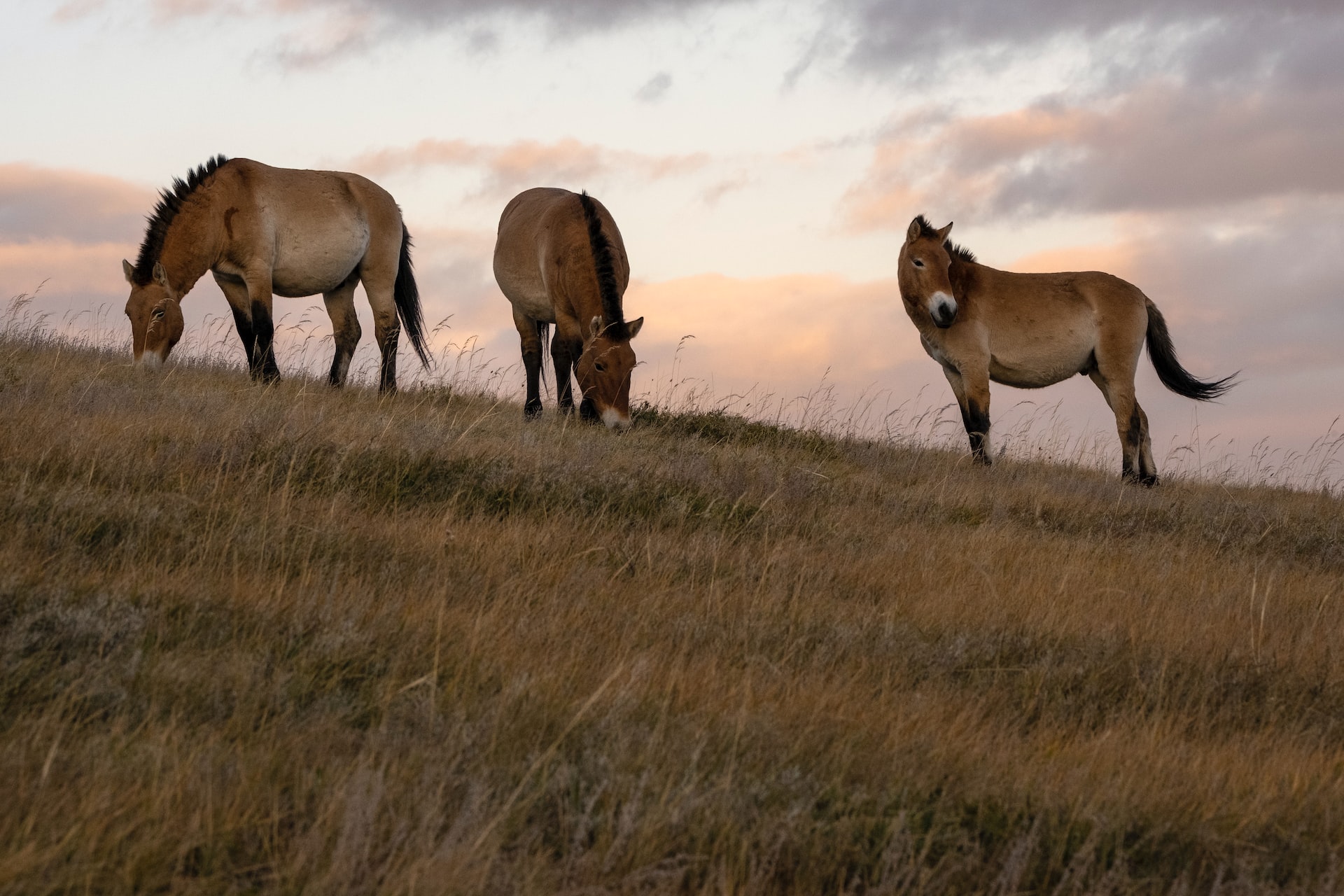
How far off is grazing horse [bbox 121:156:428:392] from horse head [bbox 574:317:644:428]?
311 centimetres

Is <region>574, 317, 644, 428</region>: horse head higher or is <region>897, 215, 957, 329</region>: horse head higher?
<region>897, 215, 957, 329</region>: horse head

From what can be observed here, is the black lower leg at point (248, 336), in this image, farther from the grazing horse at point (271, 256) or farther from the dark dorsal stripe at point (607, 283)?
the dark dorsal stripe at point (607, 283)

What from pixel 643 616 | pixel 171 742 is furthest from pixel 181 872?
pixel 643 616

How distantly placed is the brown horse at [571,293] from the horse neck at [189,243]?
10.3ft

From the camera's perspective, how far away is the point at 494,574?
525cm

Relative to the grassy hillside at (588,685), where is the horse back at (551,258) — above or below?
above

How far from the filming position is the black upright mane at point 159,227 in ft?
35.8

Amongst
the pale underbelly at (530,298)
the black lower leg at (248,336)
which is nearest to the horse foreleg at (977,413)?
the pale underbelly at (530,298)

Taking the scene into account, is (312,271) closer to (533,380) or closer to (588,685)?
(533,380)

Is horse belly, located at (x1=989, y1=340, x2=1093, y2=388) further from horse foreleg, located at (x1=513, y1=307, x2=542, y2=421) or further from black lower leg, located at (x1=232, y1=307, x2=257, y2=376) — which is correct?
black lower leg, located at (x1=232, y1=307, x2=257, y2=376)

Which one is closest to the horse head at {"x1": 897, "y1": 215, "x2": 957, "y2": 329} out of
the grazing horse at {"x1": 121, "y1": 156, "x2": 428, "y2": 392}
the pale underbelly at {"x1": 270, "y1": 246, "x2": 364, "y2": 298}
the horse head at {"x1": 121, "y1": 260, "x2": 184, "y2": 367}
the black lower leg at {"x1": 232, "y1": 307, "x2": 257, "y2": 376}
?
the grazing horse at {"x1": 121, "y1": 156, "x2": 428, "y2": 392}

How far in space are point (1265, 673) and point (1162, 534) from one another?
3.77 metres

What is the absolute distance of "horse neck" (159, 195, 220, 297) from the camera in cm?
1101

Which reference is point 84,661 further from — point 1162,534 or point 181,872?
point 1162,534
